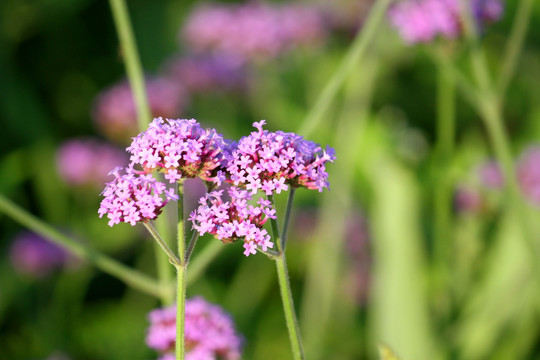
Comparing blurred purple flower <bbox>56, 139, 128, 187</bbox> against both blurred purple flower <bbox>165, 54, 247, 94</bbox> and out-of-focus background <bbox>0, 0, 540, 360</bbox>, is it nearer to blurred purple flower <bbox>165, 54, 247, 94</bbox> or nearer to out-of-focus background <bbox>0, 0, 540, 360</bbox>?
out-of-focus background <bbox>0, 0, 540, 360</bbox>

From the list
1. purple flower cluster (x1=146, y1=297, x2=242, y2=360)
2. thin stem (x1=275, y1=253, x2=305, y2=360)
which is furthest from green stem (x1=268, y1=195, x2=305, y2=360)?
purple flower cluster (x1=146, y1=297, x2=242, y2=360)

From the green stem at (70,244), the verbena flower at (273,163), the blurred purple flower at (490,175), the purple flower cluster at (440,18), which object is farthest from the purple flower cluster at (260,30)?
the verbena flower at (273,163)

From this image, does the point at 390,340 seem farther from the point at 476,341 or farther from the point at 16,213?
the point at 16,213

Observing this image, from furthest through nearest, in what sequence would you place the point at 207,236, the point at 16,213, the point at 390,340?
the point at 207,236 → the point at 390,340 → the point at 16,213

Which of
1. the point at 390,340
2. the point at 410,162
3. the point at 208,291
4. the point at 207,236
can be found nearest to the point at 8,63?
the point at 207,236

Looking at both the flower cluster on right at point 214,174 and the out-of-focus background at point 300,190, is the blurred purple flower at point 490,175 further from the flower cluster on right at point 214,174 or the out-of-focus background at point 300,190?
the flower cluster on right at point 214,174

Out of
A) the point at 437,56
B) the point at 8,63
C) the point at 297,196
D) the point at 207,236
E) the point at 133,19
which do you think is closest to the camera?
the point at 437,56

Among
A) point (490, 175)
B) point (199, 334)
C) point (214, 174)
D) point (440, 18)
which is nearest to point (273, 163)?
point (214, 174)

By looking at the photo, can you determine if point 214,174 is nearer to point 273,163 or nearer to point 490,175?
point 273,163
